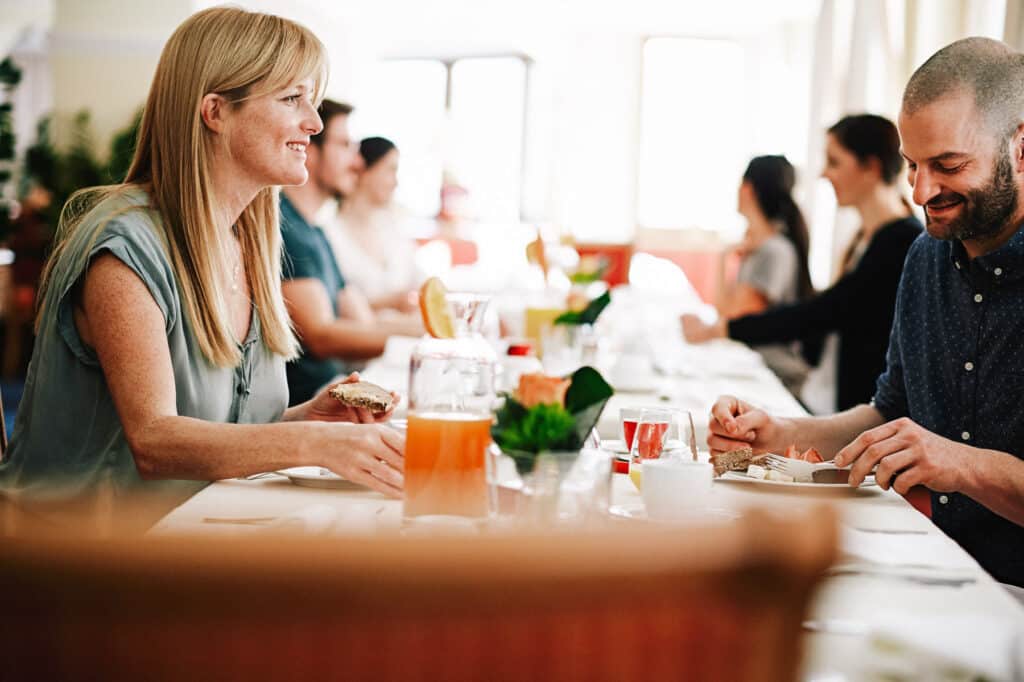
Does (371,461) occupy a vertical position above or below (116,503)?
above

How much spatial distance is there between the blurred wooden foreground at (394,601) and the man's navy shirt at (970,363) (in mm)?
1329

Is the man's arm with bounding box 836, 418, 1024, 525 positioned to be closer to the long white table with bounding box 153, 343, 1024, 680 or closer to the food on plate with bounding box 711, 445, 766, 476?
the long white table with bounding box 153, 343, 1024, 680

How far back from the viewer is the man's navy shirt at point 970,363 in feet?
5.68

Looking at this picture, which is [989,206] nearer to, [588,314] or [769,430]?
[769,430]

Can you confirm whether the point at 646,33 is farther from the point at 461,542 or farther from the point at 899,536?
the point at 461,542

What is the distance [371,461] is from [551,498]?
1.14 feet

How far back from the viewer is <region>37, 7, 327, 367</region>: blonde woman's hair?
1643 mm

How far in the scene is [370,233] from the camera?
4.58 m

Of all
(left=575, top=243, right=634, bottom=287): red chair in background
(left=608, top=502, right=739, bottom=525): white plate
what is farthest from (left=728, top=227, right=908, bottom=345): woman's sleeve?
(left=575, top=243, right=634, bottom=287): red chair in background

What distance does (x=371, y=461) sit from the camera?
1291 millimetres

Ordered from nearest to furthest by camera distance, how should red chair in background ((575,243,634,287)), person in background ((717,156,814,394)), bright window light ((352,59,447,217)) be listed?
1. person in background ((717,156,814,394))
2. red chair in background ((575,243,634,287))
3. bright window light ((352,59,447,217))

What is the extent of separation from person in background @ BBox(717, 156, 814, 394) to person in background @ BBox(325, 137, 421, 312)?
1.37 m

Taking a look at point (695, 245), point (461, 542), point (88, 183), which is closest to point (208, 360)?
point (461, 542)

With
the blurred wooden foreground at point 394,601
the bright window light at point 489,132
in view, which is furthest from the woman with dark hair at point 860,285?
the bright window light at point 489,132
